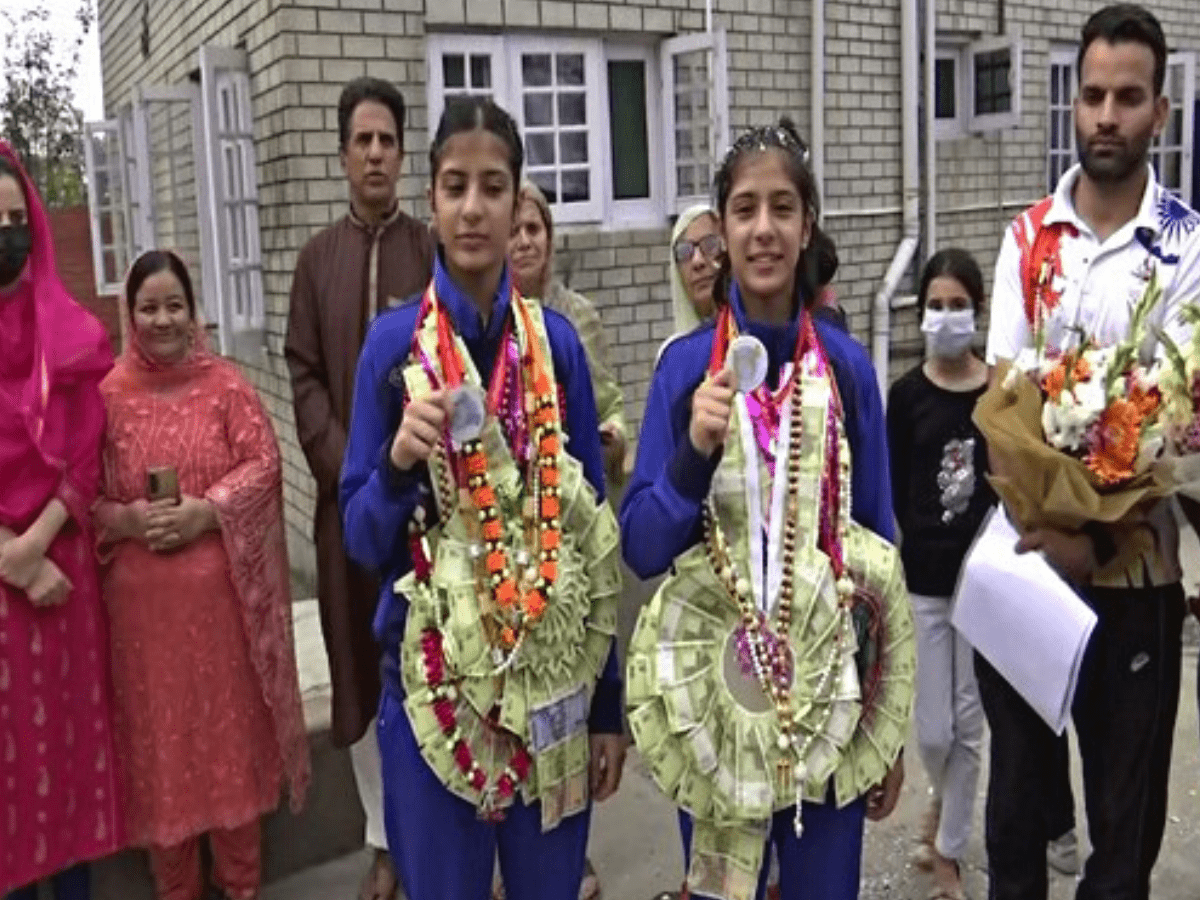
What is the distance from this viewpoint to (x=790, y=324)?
6.94ft

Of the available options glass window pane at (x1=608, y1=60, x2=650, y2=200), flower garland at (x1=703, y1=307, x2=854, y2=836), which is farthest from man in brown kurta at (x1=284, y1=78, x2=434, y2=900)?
glass window pane at (x1=608, y1=60, x2=650, y2=200)

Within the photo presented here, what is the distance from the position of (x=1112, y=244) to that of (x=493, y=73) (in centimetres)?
Result: 424

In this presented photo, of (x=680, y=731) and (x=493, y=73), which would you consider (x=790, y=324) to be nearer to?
(x=680, y=731)

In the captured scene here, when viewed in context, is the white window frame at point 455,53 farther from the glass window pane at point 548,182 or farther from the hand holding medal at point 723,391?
the hand holding medal at point 723,391

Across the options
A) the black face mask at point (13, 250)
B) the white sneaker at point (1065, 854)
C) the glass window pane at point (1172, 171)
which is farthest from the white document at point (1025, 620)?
the glass window pane at point (1172, 171)

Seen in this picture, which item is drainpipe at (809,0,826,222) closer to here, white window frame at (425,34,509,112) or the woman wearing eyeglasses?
white window frame at (425,34,509,112)

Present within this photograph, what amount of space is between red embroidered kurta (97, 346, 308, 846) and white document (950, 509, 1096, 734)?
1.69 metres

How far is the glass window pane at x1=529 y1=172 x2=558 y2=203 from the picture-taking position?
253 inches

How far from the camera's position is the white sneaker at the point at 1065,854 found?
11.1 feet

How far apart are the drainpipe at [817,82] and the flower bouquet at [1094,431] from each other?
16.0 feet

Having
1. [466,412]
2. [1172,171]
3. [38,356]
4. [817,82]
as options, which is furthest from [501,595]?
[1172,171]

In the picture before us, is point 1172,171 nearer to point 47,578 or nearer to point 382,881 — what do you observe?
point 382,881

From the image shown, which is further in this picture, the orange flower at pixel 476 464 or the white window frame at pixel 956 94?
the white window frame at pixel 956 94

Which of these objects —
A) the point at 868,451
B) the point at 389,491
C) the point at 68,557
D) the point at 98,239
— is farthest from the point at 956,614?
the point at 98,239
